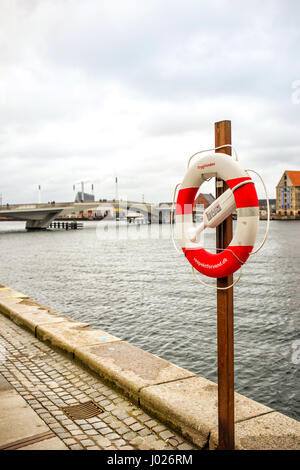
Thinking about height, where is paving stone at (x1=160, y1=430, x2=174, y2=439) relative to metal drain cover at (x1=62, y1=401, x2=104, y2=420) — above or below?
above

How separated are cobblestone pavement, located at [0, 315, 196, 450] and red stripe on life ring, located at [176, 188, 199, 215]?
202 cm

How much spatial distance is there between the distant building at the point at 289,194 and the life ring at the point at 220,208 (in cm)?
13986

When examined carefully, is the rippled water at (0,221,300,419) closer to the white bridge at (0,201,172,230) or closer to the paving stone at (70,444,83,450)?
the paving stone at (70,444,83,450)

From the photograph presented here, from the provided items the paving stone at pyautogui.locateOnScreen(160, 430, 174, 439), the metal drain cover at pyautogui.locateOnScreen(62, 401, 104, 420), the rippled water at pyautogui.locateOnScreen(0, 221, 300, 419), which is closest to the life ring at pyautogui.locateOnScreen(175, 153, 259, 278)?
the paving stone at pyautogui.locateOnScreen(160, 430, 174, 439)

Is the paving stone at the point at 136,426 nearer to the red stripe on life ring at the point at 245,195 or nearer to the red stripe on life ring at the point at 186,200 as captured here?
the red stripe on life ring at the point at 186,200

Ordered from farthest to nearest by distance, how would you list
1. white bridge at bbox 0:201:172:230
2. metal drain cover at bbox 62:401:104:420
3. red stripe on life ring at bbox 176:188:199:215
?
white bridge at bbox 0:201:172:230
metal drain cover at bbox 62:401:104:420
red stripe on life ring at bbox 176:188:199:215

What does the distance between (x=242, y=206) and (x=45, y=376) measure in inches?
140

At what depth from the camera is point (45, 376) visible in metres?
5.45

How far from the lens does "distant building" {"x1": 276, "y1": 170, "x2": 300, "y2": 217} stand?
5413 inches

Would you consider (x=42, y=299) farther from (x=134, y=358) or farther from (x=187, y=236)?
(x=187, y=236)

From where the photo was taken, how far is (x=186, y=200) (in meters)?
3.81

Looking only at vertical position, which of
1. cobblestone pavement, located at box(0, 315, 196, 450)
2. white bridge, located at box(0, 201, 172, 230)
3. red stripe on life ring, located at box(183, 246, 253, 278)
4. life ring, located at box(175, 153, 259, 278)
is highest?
white bridge, located at box(0, 201, 172, 230)

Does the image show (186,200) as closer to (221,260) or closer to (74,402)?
(221,260)

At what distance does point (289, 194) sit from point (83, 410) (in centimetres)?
14503
